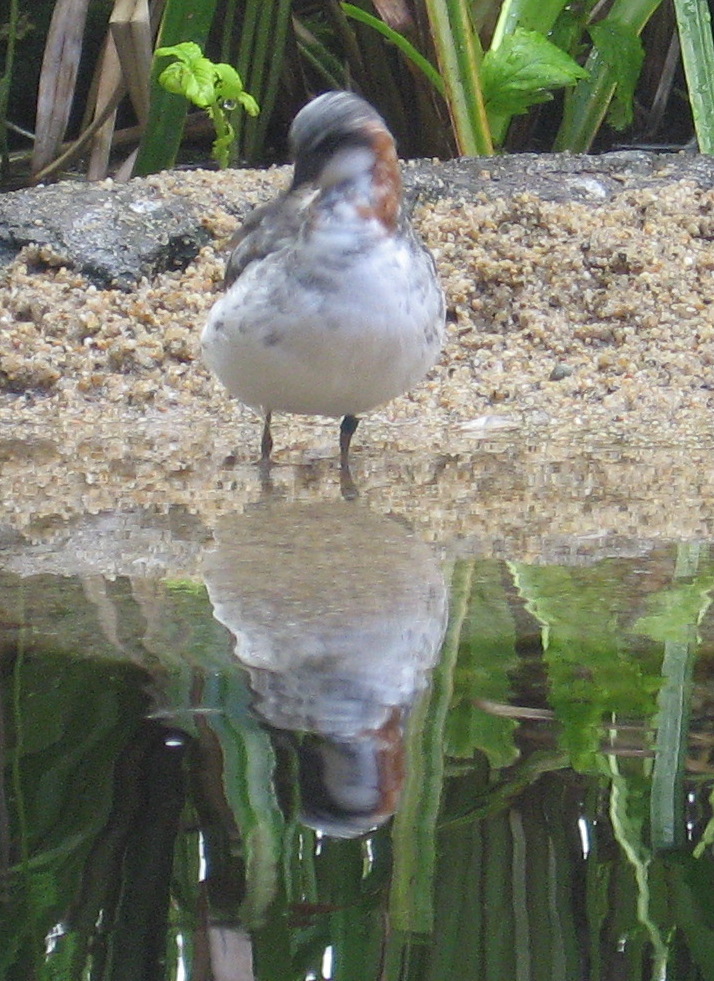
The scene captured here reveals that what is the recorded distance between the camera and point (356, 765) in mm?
1632

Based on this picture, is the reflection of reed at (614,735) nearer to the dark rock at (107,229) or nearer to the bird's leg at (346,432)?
the bird's leg at (346,432)

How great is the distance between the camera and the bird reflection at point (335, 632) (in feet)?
5.27

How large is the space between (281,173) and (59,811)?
4.56m

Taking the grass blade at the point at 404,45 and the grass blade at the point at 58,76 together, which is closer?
the grass blade at the point at 404,45

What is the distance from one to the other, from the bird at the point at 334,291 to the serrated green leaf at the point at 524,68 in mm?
2010

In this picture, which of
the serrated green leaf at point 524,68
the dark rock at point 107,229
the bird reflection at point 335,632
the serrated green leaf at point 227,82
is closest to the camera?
the bird reflection at point 335,632

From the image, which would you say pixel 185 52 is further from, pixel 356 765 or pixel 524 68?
pixel 356 765

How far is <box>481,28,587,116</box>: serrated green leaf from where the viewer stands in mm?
5430

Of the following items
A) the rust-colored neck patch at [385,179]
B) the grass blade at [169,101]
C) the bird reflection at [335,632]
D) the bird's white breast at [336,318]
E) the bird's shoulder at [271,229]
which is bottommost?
the bird reflection at [335,632]

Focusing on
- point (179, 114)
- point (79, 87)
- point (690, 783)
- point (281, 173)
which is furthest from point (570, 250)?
point (690, 783)

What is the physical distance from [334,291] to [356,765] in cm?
191

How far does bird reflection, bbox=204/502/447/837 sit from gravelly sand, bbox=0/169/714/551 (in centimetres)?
25

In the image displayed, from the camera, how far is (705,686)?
6.24 feet

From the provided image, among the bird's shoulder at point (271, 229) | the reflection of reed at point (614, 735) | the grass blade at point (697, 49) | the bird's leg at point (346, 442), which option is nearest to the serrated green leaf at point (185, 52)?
the bird's shoulder at point (271, 229)
